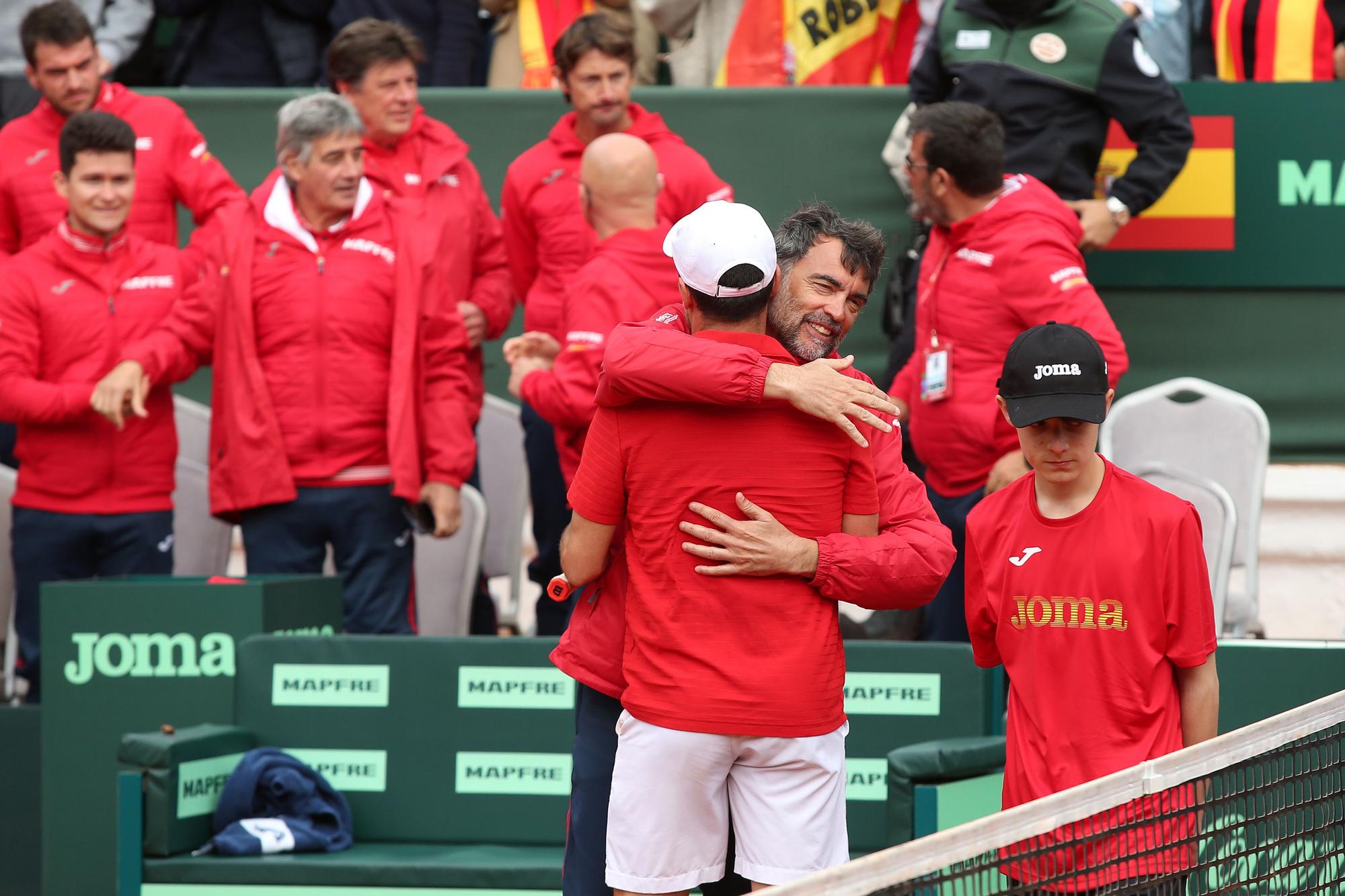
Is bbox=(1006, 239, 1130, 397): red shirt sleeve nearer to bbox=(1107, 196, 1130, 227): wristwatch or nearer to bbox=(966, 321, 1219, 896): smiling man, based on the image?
bbox=(1107, 196, 1130, 227): wristwatch

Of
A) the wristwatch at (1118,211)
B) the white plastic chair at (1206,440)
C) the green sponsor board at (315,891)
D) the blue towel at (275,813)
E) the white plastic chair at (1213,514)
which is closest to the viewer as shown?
the green sponsor board at (315,891)

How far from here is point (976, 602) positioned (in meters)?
3.43

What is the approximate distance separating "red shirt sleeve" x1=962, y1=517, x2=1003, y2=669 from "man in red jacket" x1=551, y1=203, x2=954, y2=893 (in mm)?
85

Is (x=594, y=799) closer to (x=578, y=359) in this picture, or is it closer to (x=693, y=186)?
(x=578, y=359)

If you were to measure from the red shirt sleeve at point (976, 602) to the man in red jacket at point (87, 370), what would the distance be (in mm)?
3732

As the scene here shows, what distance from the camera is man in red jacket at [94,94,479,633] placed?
5.98 m

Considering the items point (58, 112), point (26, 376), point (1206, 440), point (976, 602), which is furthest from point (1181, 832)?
point (58, 112)

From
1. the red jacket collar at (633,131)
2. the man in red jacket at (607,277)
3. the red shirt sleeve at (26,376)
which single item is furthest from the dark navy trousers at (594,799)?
the red jacket collar at (633,131)

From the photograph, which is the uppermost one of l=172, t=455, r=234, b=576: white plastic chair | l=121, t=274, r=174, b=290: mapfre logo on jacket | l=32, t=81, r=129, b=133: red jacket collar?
l=32, t=81, r=129, b=133: red jacket collar

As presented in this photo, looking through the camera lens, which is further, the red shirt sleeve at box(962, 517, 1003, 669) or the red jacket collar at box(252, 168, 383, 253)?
the red jacket collar at box(252, 168, 383, 253)

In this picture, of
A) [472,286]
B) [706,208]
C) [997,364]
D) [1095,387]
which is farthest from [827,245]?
[472,286]

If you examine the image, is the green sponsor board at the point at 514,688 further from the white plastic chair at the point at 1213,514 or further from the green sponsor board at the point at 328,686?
the white plastic chair at the point at 1213,514

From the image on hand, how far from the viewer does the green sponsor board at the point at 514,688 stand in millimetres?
5113

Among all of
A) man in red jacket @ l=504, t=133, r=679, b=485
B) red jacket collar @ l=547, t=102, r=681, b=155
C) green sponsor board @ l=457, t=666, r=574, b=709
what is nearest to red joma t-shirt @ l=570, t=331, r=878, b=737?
green sponsor board @ l=457, t=666, r=574, b=709
